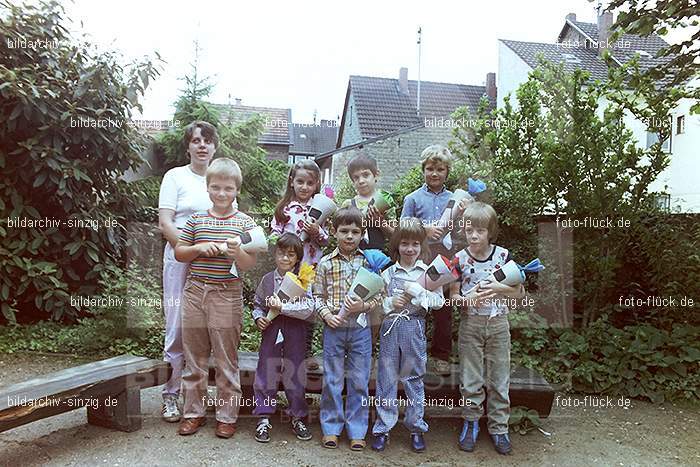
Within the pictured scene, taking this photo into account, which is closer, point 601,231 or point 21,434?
point 21,434

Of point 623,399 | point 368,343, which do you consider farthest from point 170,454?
point 623,399

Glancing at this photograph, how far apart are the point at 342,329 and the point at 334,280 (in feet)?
1.10

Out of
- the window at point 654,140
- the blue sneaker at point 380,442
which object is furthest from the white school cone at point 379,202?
the window at point 654,140

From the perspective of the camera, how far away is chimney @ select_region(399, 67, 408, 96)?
2158 cm

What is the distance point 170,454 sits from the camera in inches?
138

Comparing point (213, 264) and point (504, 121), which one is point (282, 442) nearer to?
point (213, 264)

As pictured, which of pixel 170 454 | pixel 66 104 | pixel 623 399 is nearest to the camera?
pixel 170 454

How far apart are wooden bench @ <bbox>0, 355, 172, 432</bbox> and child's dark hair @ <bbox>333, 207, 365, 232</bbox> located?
162cm

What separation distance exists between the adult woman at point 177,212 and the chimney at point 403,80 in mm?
18466

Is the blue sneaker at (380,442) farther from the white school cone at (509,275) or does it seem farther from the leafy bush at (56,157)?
the leafy bush at (56,157)

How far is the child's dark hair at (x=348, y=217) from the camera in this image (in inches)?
146

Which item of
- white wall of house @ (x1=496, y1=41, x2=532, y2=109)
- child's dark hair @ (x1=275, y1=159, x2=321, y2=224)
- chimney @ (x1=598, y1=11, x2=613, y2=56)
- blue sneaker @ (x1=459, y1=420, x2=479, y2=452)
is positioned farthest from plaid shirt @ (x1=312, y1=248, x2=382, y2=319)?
white wall of house @ (x1=496, y1=41, x2=532, y2=109)

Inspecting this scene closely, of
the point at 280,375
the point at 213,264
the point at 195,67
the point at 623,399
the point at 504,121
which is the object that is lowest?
the point at 623,399

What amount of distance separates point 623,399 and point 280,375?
317 cm
